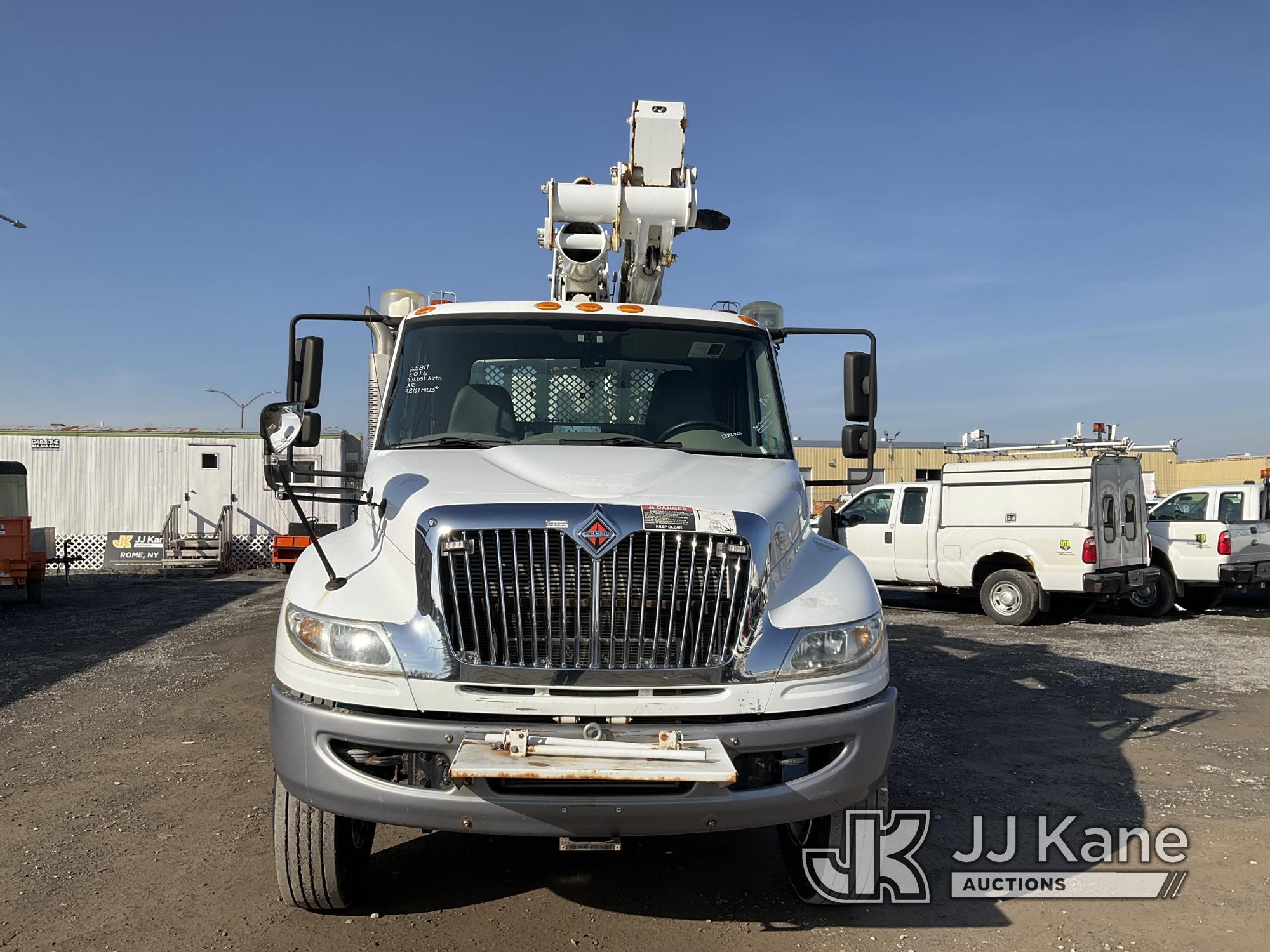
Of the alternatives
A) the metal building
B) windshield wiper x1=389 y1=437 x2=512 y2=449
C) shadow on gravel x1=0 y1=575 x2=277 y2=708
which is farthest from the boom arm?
the metal building

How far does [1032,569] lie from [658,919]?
10364 mm

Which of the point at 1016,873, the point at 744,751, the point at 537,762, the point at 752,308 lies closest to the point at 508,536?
the point at 537,762

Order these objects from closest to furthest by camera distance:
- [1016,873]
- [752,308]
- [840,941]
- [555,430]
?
[840,941]
[1016,873]
[555,430]
[752,308]

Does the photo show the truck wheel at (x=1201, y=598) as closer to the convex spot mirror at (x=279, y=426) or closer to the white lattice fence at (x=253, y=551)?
the convex spot mirror at (x=279, y=426)

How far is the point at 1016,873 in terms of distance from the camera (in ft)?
14.1

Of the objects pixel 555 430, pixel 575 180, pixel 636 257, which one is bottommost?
pixel 555 430

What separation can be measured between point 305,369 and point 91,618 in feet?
33.8

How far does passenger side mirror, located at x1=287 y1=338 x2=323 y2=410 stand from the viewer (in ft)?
16.0

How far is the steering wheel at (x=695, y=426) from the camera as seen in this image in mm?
4672

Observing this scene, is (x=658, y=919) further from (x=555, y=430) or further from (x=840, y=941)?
(x=555, y=430)

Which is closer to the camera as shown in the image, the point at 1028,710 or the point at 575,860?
the point at 575,860

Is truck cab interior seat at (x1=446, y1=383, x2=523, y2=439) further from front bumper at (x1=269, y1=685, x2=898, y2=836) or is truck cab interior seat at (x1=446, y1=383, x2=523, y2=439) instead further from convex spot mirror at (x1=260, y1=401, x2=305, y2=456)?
front bumper at (x1=269, y1=685, x2=898, y2=836)

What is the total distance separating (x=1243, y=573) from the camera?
1318 centimetres

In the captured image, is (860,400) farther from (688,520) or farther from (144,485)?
(144,485)
